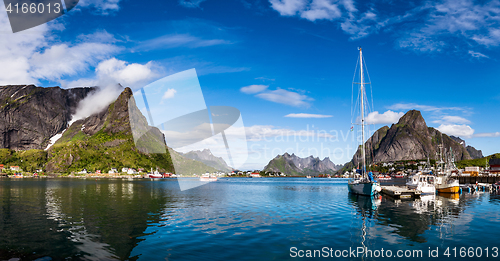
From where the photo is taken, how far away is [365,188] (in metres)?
64.6

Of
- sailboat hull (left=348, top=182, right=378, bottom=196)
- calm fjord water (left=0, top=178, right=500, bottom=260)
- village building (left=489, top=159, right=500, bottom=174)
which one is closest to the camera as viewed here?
calm fjord water (left=0, top=178, right=500, bottom=260)

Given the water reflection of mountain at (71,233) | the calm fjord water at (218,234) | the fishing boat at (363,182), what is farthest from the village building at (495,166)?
the water reflection of mountain at (71,233)

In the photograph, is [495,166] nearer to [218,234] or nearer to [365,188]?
[365,188]

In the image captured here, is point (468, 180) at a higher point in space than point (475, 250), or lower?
lower

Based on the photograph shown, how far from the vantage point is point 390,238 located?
80.4 ft

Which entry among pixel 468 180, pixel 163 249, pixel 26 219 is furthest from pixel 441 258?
pixel 468 180

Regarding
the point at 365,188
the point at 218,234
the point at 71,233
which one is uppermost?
the point at 71,233

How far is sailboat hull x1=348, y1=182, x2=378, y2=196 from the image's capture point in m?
62.4

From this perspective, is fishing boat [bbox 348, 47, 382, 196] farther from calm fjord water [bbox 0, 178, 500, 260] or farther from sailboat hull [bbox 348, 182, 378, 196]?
calm fjord water [bbox 0, 178, 500, 260]

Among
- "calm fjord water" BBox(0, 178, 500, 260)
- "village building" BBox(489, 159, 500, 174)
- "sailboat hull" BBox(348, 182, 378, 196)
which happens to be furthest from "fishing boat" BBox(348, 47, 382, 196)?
"village building" BBox(489, 159, 500, 174)

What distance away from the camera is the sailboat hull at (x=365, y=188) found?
6241 cm

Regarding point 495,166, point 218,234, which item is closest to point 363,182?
point 218,234

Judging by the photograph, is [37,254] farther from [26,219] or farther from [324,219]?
[324,219]

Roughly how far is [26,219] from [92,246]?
16.5 meters
